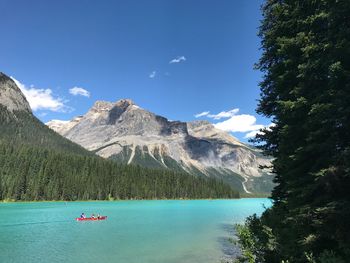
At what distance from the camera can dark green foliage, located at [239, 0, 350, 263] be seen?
15.6m

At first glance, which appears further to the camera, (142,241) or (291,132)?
(142,241)

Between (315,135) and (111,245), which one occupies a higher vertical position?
(315,135)

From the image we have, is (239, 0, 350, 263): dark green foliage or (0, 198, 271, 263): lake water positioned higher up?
(239, 0, 350, 263): dark green foliage

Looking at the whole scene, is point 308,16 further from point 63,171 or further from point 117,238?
point 63,171

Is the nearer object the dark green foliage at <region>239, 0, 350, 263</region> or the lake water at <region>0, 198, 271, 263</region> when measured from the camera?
the dark green foliage at <region>239, 0, 350, 263</region>

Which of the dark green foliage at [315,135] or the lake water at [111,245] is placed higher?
the dark green foliage at [315,135]

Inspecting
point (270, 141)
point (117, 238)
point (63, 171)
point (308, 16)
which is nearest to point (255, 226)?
point (270, 141)

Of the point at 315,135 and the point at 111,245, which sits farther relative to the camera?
the point at 111,245

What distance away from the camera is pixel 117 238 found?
168ft

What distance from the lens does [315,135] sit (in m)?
17.2

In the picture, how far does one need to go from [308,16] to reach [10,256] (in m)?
34.8

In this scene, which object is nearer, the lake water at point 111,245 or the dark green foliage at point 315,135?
the dark green foliage at point 315,135

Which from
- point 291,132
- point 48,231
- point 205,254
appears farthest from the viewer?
point 48,231

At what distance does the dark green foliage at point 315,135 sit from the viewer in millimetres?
15633
